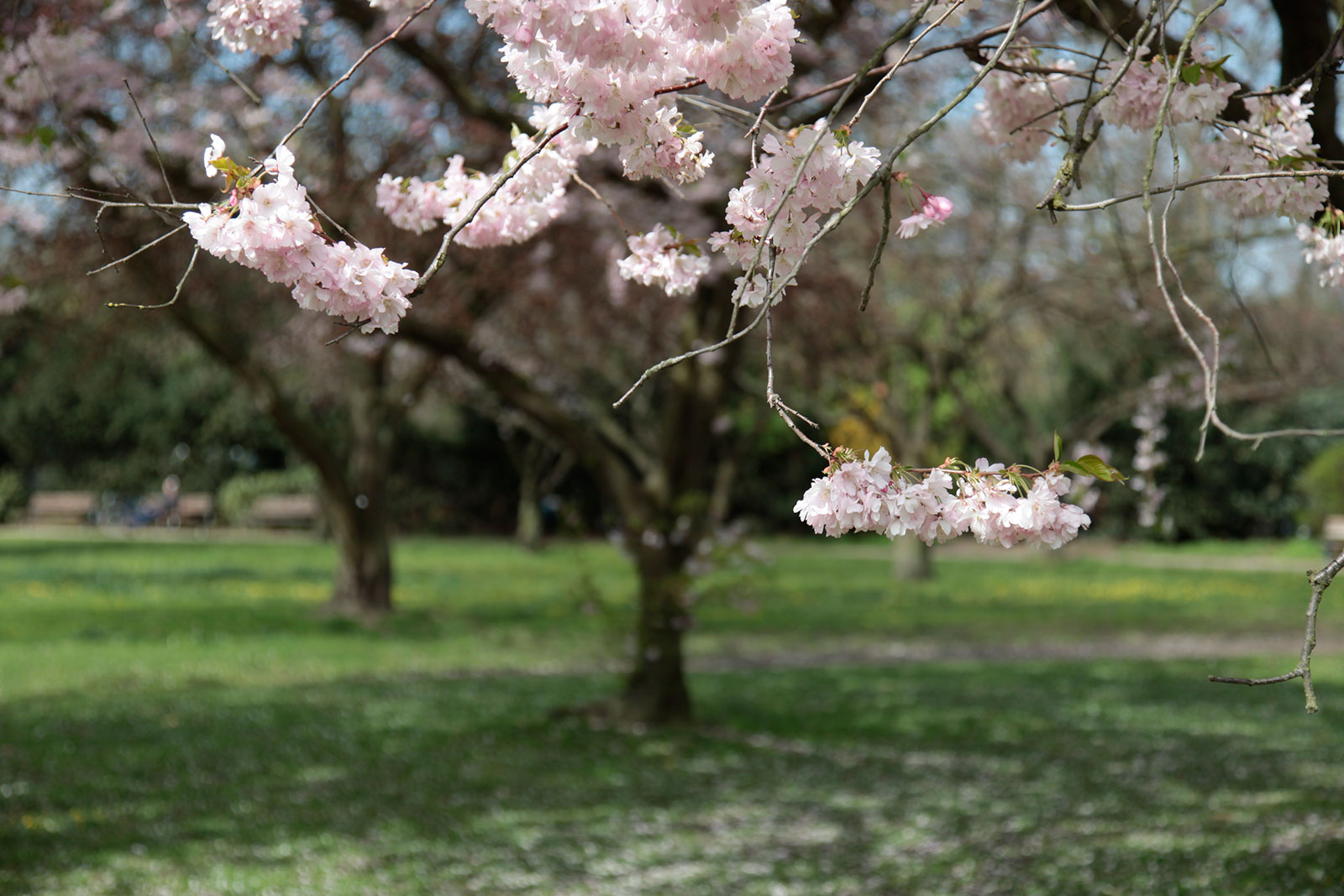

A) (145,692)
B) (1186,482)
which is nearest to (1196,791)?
(145,692)

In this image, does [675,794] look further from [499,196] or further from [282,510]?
[282,510]

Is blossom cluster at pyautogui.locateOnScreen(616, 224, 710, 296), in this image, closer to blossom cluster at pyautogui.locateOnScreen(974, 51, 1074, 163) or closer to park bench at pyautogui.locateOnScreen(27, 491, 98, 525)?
blossom cluster at pyautogui.locateOnScreen(974, 51, 1074, 163)

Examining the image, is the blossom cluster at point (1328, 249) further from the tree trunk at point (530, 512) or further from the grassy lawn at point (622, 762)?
the tree trunk at point (530, 512)

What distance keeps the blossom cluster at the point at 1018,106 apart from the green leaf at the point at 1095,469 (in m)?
1.13

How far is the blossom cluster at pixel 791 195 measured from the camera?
2.16m

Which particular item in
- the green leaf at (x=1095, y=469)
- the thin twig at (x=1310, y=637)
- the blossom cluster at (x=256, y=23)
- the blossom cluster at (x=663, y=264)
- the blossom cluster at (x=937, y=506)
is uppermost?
the blossom cluster at (x=256, y=23)

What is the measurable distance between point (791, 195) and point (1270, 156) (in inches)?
45.9

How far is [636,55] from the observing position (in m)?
1.98

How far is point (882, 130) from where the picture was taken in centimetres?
1092

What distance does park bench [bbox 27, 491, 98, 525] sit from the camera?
24891 millimetres

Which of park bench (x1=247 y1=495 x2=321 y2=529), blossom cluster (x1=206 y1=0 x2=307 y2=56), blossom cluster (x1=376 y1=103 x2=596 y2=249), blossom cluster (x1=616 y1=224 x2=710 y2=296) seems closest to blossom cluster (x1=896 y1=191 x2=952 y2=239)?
blossom cluster (x1=616 y1=224 x2=710 y2=296)

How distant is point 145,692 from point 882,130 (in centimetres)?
696

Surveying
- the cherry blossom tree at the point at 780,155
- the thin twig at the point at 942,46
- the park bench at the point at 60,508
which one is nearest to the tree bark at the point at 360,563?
the cherry blossom tree at the point at 780,155

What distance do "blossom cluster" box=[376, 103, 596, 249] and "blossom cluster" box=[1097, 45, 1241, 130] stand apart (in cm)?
107
